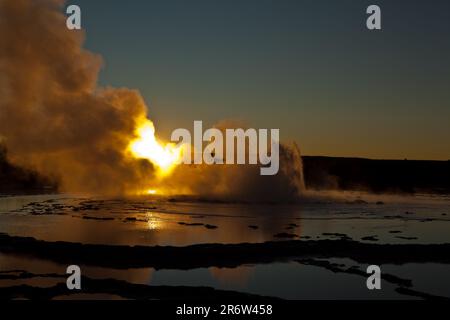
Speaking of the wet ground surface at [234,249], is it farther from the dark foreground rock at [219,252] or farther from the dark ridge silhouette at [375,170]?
the dark ridge silhouette at [375,170]

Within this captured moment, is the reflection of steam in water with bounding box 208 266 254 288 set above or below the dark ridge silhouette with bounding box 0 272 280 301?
below

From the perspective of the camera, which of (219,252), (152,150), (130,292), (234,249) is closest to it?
(130,292)

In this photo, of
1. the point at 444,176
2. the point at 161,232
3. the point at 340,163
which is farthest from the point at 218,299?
the point at 340,163

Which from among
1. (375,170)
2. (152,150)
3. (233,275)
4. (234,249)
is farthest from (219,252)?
(375,170)

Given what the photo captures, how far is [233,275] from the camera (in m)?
20.7

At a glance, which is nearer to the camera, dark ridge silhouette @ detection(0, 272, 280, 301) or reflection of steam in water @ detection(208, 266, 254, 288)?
dark ridge silhouette @ detection(0, 272, 280, 301)

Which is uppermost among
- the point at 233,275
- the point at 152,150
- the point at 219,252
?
the point at 152,150

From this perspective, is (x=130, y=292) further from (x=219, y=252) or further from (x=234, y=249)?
(x=234, y=249)

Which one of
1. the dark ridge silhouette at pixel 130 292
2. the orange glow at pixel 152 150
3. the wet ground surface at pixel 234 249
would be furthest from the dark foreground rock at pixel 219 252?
the orange glow at pixel 152 150

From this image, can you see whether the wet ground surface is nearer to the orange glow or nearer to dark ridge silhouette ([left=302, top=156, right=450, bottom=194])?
the orange glow

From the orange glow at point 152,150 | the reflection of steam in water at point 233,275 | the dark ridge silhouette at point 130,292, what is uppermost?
the orange glow at point 152,150

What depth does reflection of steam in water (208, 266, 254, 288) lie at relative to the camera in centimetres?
1933

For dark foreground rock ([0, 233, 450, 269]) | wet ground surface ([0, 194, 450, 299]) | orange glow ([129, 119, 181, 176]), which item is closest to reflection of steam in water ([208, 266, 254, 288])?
wet ground surface ([0, 194, 450, 299])

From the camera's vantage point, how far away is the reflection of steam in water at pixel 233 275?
19328mm
